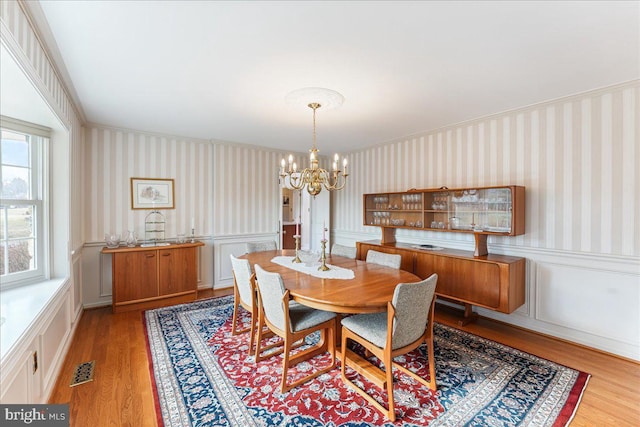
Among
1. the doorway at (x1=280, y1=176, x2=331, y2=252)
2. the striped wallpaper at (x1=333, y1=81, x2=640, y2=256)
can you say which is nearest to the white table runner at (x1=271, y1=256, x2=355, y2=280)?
the doorway at (x1=280, y1=176, x2=331, y2=252)

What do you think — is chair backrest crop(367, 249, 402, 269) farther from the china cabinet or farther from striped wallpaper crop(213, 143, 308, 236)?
striped wallpaper crop(213, 143, 308, 236)

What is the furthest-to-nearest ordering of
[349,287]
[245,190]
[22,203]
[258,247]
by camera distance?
[245,190] → [258,247] → [22,203] → [349,287]

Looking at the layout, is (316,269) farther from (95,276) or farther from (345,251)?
(95,276)

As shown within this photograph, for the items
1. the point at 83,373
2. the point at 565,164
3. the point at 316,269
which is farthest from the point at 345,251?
the point at 83,373

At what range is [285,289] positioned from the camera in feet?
7.04

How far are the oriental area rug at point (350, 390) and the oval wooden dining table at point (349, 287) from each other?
678mm

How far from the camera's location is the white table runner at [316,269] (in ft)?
8.47

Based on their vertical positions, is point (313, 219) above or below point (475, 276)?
above

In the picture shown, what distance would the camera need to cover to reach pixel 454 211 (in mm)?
Answer: 3703

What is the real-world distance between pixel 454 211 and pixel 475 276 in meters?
0.90

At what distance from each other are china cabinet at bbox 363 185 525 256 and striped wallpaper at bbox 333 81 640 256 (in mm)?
229

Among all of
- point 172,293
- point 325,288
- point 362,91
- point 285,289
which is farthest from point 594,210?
point 172,293

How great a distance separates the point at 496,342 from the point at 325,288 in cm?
204
